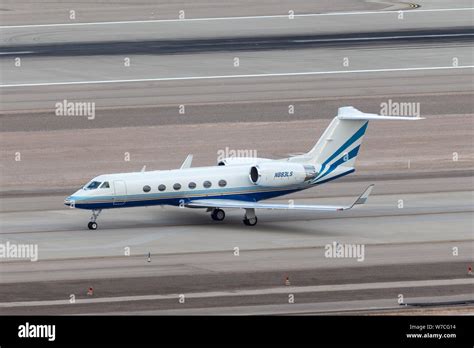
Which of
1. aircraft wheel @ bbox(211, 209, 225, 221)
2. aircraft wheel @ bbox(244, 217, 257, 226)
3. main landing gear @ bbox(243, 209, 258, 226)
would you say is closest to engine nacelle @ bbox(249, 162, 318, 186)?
main landing gear @ bbox(243, 209, 258, 226)

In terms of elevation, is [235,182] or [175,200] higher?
[235,182]

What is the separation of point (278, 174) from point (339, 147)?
339 centimetres

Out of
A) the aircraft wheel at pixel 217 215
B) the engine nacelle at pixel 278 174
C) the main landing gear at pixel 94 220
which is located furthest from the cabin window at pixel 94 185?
the engine nacelle at pixel 278 174

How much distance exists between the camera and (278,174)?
53.6 meters

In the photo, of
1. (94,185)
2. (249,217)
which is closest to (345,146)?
(249,217)

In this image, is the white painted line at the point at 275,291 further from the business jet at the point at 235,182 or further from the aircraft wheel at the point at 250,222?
the aircraft wheel at the point at 250,222

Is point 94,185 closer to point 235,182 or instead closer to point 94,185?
point 94,185

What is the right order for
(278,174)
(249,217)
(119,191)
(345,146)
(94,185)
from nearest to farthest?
1. (119,191)
2. (94,185)
3. (249,217)
4. (278,174)
5. (345,146)

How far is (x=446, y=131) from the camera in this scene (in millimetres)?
76250

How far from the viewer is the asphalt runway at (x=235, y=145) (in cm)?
4278

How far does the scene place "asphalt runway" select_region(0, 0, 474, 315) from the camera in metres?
42.8

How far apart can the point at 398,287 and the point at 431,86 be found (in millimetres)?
48871
